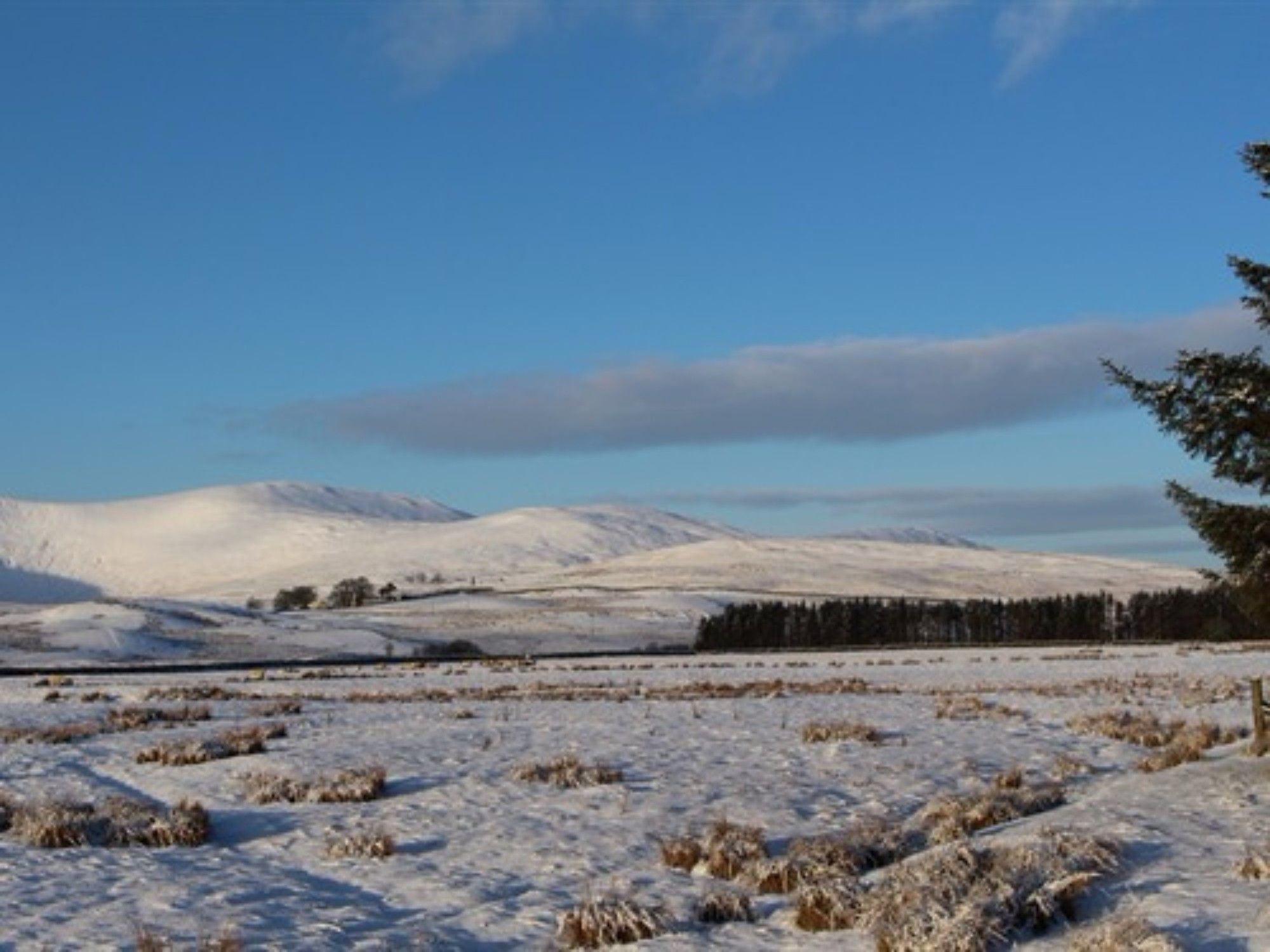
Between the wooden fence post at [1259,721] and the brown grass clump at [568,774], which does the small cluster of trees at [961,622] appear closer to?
the wooden fence post at [1259,721]

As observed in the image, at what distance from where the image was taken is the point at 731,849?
14680 mm

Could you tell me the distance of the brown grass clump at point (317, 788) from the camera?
18.4 meters

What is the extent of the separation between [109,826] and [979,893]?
1018cm

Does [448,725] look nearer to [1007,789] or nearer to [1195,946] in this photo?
[1007,789]

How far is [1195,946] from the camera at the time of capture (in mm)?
10664

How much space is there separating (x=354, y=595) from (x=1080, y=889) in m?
188

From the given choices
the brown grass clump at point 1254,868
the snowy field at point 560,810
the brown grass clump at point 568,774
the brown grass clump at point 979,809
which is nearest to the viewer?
the snowy field at point 560,810

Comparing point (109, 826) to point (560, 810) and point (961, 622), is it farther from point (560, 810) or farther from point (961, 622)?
point (961, 622)

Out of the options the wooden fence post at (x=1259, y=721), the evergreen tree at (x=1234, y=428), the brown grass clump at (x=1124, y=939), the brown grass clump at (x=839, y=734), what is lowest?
the brown grass clump at (x=1124, y=939)

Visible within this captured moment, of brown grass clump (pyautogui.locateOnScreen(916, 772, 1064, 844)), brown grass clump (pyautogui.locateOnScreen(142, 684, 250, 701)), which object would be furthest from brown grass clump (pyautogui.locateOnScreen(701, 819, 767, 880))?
brown grass clump (pyautogui.locateOnScreen(142, 684, 250, 701))

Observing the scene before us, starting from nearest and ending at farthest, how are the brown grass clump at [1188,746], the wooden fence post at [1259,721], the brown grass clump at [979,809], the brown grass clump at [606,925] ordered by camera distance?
the brown grass clump at [606,925] < the brown grass clump at [979,809] < the wooden fence post at [1259,721] < the brown grass clump at [1188,746]

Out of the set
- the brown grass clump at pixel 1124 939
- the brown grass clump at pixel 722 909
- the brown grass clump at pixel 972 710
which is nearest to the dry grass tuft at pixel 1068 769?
the brown grass clump at pixel 972 710

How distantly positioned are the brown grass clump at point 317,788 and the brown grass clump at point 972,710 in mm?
13798

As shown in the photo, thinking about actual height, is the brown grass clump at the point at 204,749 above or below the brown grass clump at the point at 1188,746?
below
